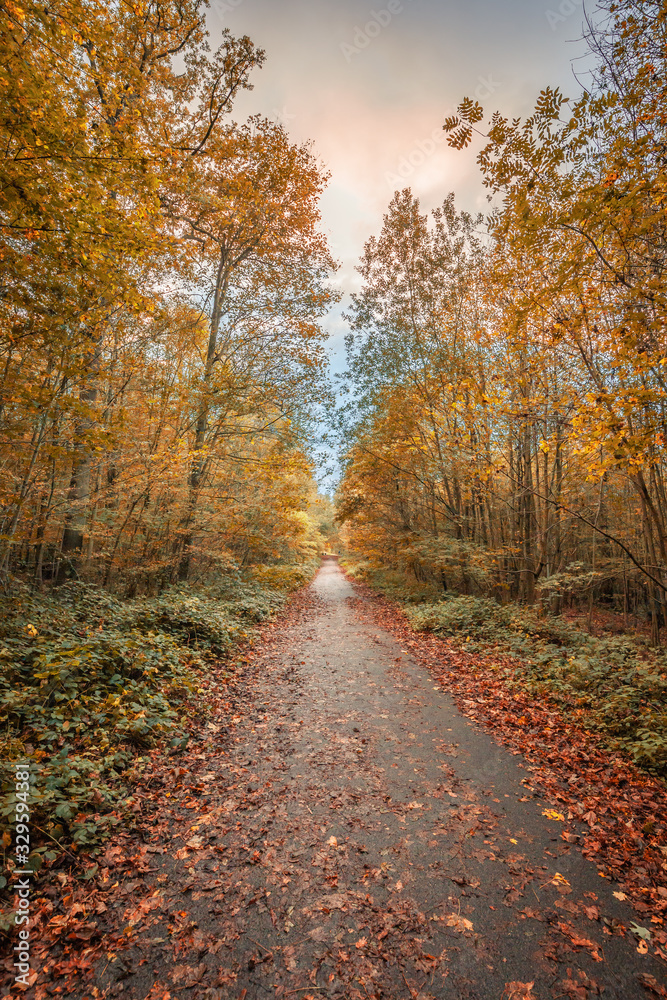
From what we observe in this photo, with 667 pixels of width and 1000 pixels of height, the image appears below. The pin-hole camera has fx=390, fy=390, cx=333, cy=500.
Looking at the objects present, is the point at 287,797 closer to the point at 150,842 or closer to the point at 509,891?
the point at 150,842

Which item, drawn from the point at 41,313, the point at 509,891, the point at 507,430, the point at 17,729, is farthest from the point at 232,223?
the point at 509,891

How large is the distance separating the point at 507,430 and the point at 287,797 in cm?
1004

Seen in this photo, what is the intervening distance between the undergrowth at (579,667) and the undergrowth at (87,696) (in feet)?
17.5

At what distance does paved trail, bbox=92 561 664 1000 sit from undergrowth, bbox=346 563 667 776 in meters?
1.48

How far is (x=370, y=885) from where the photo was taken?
300 cm

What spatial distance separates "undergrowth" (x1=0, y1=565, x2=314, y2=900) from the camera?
321 cm

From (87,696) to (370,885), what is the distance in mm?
3503

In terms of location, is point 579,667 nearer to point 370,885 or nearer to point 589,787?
point 589,787

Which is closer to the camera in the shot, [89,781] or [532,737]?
[89,781]

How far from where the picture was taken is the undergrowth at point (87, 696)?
10.5ft

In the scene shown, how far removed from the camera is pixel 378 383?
568 inches

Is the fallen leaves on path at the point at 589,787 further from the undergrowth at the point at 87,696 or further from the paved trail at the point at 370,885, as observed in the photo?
the undergrowth at the point at 87,696

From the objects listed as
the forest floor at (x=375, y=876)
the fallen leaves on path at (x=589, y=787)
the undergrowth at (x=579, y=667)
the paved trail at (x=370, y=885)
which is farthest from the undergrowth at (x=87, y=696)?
the undergrowth at (x=579, y=667)

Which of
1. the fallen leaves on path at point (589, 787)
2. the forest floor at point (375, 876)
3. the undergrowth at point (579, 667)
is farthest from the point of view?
the undergrowth at point (579, 667)
